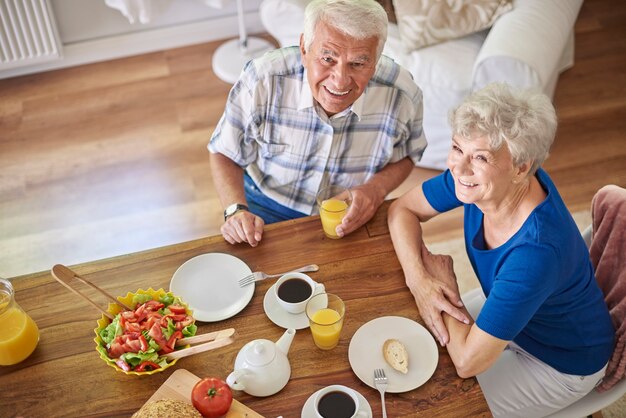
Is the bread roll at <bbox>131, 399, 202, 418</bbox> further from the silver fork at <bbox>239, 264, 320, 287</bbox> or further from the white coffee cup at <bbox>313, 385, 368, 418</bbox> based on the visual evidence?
the silver fork at <bbox>239, 264, 320, 287</bbox>

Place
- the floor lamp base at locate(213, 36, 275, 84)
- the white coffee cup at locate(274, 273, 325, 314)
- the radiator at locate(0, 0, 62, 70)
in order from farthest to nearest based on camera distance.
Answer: the floor lamp base at locate(213, 36, 275, 84) < the radiator at locate(0, 0, 62, 70) < the white coffee cup at locate(274, 273, 325, 314)

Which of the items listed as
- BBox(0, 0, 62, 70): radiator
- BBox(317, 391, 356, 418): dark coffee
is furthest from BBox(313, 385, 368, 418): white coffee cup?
BBox(0, 0, 62, 70): radiator

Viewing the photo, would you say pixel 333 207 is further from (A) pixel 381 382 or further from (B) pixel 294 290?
(A) pixel 381 382

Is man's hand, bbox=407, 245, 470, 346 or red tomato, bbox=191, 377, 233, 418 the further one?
man's hand, bbox=407, 245, 470, 346

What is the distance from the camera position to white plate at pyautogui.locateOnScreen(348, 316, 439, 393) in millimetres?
1564

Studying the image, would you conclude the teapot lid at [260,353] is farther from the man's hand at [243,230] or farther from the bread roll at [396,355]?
the man's hand at [243,230]

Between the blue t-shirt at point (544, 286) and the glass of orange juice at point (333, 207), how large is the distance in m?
0.24

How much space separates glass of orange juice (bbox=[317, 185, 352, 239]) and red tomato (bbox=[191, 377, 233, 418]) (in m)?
0.57

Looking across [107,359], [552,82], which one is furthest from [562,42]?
[107,359]

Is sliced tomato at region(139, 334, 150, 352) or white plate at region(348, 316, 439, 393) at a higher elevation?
sliced tomato at region(139, 334, 150, 352)

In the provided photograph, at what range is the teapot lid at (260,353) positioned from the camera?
1494 mm

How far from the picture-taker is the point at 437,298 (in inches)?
66.9

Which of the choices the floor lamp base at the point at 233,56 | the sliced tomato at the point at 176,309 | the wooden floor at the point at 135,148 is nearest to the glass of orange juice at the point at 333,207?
the sliced tomato at the point at 176,309

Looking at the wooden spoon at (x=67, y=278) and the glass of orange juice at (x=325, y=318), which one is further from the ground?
the wooden spoon at (x=67, y=278)
